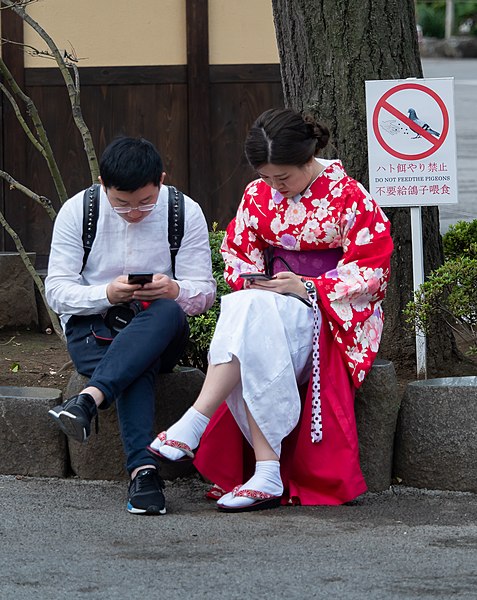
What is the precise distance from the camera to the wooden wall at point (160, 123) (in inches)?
308

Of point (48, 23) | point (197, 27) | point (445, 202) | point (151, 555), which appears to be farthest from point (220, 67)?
point (151, 555)

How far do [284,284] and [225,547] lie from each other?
3.33 ft

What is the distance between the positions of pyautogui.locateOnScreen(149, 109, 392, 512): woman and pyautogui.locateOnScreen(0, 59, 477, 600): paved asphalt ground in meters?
0.16

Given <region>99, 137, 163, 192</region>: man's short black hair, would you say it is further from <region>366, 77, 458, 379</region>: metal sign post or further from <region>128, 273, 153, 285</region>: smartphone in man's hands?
<region>366, 77, 458, 379</region>: metal sign post

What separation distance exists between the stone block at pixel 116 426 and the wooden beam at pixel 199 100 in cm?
345

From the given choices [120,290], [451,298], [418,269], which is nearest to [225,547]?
[120,290]

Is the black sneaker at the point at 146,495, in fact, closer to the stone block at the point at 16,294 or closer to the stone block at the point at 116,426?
the stone block at the point at 116,426

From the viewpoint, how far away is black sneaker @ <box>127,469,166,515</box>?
4.18m

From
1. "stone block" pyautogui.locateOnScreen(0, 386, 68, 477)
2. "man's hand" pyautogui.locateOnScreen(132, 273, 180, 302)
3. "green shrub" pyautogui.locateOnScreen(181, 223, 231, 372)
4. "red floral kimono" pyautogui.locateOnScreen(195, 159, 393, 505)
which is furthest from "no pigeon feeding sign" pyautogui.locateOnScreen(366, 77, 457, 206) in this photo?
"stone block" pyautogui.locateOnScreen(0, 386, 68, 477)

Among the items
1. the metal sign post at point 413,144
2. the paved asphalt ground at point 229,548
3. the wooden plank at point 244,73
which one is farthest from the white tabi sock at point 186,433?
the wooden plank at point 244,73

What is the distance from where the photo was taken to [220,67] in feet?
25.8

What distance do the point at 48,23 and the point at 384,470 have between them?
4.38 meters

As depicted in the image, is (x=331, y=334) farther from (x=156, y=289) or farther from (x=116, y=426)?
(x=116, y=426)

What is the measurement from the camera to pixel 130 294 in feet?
14.4
